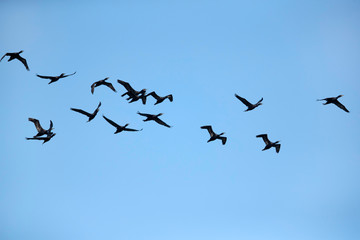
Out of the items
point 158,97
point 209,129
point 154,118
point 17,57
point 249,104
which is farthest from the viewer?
point 209,129

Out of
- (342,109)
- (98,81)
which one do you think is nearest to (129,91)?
(98,81)

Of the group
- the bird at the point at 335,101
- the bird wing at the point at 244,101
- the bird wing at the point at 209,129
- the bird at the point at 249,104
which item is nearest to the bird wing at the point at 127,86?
the bird wing at the point at 209,129

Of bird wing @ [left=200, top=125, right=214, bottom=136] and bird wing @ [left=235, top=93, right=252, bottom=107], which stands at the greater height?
bird wing @ [left=235, top=93, right=252, bottom=107]

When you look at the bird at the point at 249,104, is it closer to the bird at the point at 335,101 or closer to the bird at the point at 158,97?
the bird at the point at 335,101

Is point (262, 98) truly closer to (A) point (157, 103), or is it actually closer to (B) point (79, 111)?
(A) point (157, 103)

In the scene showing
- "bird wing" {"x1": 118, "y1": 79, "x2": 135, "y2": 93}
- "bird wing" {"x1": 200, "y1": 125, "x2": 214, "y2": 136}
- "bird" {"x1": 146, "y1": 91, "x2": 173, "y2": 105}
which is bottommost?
"bird wing" {"x1": 200, "y1": 125, "x2": 214, "y2": 136}

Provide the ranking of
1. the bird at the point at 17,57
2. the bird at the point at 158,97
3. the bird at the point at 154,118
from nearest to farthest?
the bird at the point at 17,57 < the bird at the point at 154,118 < the bird at the point at 158,97

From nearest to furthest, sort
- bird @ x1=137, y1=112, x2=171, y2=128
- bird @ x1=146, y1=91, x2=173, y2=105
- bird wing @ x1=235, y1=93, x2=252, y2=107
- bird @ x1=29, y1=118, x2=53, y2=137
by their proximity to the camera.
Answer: bird @ x1=29, y1=118, x2=53, y2=137 < bird @ x1=137, y1=112, x2=171, y2=128 < bird wing @ x1=235, y1=93, x2=252, y2=107 < bird @ x1=146, y1=91, x2=173, y2=105

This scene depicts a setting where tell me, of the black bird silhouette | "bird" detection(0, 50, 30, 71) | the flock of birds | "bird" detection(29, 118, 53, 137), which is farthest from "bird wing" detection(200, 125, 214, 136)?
"bird" detection(0, 50, 30, 71)

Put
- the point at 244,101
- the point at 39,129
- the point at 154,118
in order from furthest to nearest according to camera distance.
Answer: the point at 244,101 → the point at 154,118 → the point at 39,129

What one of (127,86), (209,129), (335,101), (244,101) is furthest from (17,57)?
(335,101)

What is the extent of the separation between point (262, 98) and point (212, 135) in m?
6.63

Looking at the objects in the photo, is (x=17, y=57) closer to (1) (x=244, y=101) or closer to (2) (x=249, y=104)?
(1) (x=244, y=101)

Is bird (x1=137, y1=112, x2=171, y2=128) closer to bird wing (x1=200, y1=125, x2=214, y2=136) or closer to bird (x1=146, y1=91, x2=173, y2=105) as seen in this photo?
bird (x1=146, y1=91, x2=173, y2=105)
